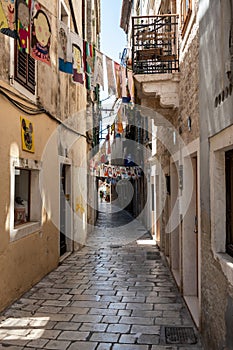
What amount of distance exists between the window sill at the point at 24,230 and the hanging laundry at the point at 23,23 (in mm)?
3178

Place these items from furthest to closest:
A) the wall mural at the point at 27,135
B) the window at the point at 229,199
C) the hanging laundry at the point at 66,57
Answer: the hanging laundry at the point at 66,57, the wall mural at the point at 27,135, the window at the point at 229,199

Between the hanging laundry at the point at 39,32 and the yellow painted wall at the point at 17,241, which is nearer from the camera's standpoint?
the hanging laundry at the point at 39,32

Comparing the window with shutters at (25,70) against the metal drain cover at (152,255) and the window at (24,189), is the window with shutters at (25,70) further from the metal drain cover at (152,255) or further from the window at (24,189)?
the metal drain cover at (152,255)

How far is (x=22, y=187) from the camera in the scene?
7.98m

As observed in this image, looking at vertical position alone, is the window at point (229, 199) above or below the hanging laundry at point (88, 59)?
below

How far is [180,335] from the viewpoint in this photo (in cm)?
509

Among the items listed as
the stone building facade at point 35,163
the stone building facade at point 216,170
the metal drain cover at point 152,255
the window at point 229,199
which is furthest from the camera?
the metal drain cover at point 152,255

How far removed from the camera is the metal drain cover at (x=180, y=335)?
489cm

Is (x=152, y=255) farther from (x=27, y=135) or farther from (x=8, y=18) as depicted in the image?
(x=8, y=18)

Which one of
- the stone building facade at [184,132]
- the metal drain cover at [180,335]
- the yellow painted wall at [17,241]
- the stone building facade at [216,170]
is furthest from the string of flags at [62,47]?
the metal drain cover at [180,335]

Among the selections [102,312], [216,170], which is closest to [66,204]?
[102,312]

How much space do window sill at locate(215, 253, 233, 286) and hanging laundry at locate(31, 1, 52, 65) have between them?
4296 millimetres

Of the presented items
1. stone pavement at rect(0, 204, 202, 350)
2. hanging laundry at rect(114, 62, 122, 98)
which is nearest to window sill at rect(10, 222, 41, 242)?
stone pavement at rect(0, 204, 202, 350)

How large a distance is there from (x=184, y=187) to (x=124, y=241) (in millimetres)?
8135
